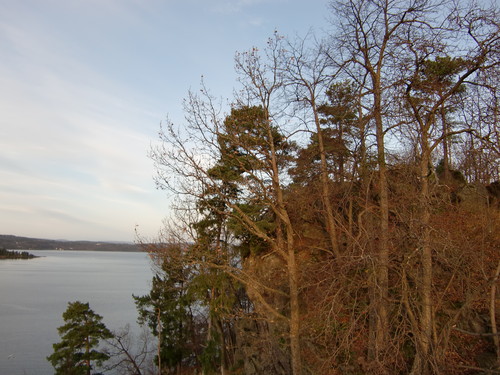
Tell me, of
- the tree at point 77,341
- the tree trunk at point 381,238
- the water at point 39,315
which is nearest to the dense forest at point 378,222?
the tree trunk at point 381,238

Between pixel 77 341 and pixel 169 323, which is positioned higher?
pixel 169 323

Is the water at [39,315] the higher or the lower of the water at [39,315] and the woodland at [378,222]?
the lower

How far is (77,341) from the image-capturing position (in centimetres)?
1984

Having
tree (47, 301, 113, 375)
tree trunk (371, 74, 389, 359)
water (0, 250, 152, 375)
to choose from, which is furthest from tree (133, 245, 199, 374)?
tree trunk (371, 74, 389, 359)

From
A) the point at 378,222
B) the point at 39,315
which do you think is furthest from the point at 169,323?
A: the point at 39,315

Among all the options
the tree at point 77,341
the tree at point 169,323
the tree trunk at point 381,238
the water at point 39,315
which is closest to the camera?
the tree trunk at point 381,238

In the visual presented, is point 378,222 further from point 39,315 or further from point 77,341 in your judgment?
point 39,315

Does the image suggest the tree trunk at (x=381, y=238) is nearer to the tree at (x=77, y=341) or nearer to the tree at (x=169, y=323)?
the tree at (x=169, y=323)

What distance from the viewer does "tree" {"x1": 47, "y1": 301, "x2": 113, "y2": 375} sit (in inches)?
749

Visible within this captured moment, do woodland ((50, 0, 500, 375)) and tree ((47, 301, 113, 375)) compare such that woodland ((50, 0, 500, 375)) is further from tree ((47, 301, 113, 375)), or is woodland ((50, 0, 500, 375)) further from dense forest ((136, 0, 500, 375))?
tree ((47, 301, 113, 375))

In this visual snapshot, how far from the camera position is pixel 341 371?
8.80 m

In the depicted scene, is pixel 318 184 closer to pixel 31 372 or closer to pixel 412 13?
pixel 412 13

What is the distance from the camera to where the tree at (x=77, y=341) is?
19.0 metres

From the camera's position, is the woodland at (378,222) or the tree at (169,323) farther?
the tree at (169,323)
